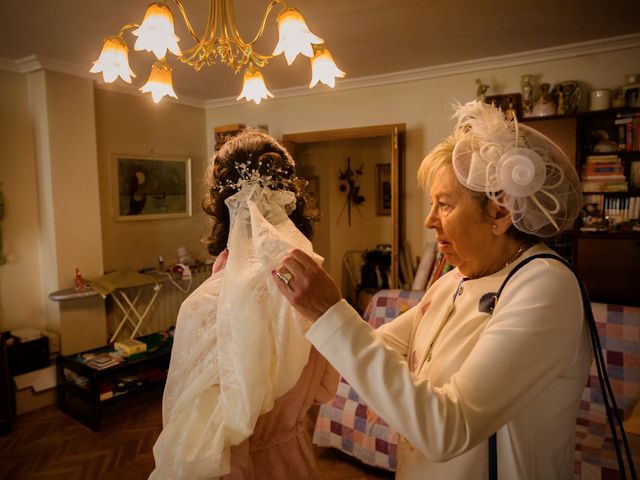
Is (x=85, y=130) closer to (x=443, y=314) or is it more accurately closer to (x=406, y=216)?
(x=406, y=216)

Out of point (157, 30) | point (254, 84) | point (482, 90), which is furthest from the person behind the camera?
point (482, 90)

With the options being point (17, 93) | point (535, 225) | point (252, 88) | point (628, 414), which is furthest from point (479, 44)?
point (17, 93)

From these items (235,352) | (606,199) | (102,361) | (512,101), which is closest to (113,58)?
(235,352)

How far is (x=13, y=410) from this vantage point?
3.06 metres

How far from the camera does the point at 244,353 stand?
92 cm

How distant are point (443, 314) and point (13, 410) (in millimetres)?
3435

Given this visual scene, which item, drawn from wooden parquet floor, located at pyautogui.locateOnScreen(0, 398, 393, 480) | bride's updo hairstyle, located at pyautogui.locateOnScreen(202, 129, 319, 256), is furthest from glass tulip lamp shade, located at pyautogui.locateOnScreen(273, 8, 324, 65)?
wooden parquet floor, located at pyautogui.locateOnScreen(0, 398, 393, 480)

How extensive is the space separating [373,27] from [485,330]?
2628 millimetres

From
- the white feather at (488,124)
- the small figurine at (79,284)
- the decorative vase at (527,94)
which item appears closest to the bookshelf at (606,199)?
the decorative vase at (527,94)

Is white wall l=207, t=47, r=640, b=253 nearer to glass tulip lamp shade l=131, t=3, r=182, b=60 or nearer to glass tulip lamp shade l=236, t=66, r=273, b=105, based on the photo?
glass tulip lamp shade l=236, t=66, r=273, b=105

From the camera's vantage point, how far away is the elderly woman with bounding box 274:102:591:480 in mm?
704

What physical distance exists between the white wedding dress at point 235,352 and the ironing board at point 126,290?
A: 109 inches

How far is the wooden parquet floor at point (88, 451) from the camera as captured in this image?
100 inches

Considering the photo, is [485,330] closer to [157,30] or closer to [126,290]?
[157,30]
